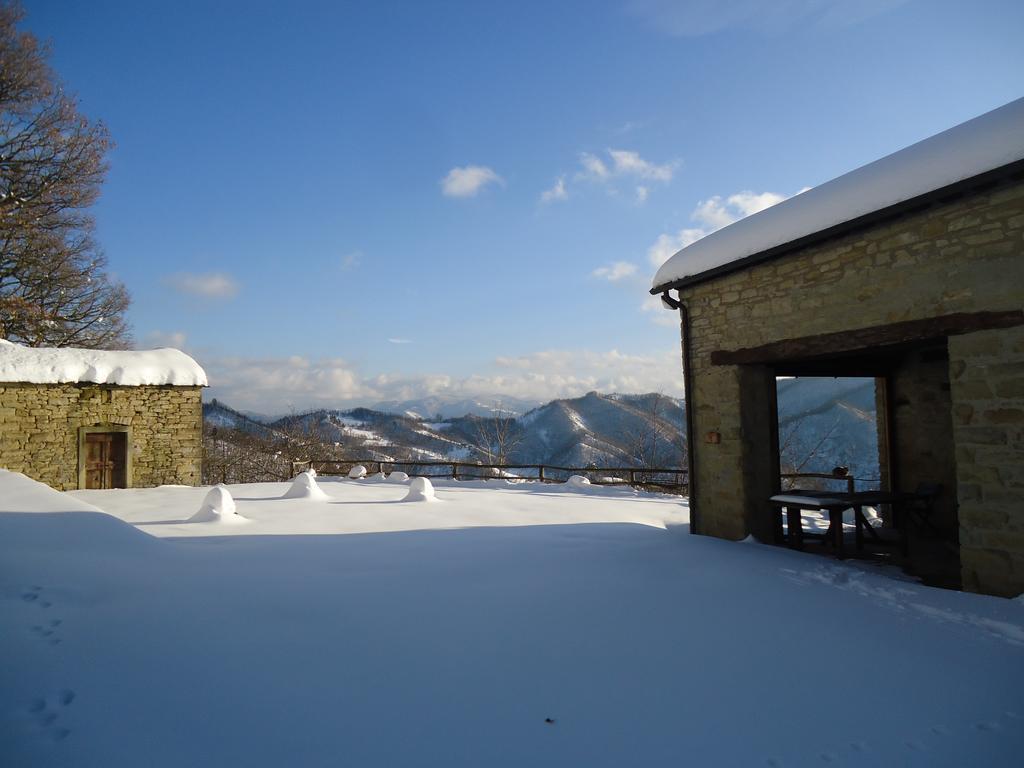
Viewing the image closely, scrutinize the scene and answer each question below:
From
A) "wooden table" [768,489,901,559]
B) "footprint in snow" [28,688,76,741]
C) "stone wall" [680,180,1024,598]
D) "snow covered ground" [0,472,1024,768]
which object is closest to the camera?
"footprint in snow" [28,688,76,741]

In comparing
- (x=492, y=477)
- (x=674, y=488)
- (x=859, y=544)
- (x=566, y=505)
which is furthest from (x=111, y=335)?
(x=859, y=544)

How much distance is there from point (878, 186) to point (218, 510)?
9274 mm

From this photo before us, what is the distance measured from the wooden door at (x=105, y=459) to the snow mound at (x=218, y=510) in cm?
→ 775

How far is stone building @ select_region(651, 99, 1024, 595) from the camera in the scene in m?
4.60

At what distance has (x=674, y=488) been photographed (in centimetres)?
1557

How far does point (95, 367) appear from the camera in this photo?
44.6 feet

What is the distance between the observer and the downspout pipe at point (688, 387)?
7.62 metres

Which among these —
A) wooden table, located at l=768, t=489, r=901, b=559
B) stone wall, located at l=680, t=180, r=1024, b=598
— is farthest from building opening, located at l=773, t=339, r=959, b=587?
stone wall, located at l=680, t=180, r=1024, b=598

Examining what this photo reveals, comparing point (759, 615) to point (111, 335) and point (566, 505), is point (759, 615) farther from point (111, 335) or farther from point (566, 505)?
point (111, 335)

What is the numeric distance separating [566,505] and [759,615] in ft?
22.2

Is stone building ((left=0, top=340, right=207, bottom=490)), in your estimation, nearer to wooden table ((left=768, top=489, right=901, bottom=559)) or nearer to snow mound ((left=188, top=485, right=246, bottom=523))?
snow mound ((left=188, top=485, right=246, bottom=523))

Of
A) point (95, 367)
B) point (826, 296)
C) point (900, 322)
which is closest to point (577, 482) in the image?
point (826, 296)

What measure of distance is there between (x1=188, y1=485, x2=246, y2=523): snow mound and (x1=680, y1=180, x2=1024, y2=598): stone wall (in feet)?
22.2

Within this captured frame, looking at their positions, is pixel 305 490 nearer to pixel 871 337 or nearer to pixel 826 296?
pixel 826 296
